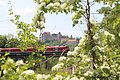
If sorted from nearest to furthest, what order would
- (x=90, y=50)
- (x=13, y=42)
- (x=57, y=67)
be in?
(x=57, y=67) → (x=90, y=50) → (x=13, y=42)

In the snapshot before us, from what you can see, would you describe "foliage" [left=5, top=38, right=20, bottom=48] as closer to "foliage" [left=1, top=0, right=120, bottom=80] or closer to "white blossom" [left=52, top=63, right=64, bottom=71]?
"foliage" [left=1, top=0, right=120, bottom=80]

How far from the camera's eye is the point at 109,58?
4711 millimetres

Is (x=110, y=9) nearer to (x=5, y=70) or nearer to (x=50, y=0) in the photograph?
(x=50, y=0)

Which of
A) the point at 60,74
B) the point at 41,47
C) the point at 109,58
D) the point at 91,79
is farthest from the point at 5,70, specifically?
the point at 41,47

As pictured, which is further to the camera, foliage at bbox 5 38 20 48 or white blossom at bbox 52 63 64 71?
foliage at bbox 5 38 20 48

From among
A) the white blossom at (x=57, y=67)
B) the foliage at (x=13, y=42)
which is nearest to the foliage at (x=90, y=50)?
the white blossom at (x=57, y=67)

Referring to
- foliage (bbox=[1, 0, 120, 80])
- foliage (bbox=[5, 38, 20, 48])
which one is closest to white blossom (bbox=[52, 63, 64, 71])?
foliage (bbox=[1, 0, 120, 80])

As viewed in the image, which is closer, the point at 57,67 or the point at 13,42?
the point at 57,67

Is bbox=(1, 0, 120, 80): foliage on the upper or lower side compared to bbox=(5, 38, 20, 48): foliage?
upper

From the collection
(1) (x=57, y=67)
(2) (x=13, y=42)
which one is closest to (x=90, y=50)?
(1) (x=57, y=67)

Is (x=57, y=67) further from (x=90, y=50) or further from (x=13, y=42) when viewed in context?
(x=13, y=42)

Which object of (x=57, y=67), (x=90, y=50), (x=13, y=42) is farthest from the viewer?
(x=13, y=42)

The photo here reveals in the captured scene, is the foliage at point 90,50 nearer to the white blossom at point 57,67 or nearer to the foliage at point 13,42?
the white blossom at point 57,67

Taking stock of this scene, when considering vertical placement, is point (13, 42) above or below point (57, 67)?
below
